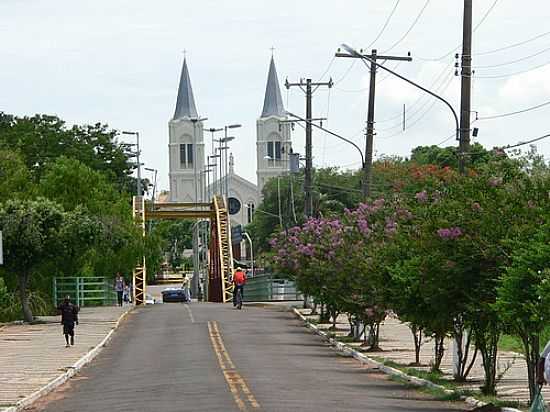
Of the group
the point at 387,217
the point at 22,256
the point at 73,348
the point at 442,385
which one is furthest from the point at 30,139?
the point at 442,385

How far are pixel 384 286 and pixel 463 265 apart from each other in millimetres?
6467

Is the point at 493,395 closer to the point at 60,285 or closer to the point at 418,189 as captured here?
the point at 418,189

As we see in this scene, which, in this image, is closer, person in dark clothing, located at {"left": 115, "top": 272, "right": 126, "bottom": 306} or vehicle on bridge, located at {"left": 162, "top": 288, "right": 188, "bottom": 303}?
person in dark clothing, located at {"left": 115, "top": 272, "right": 126, "bottom": 306}

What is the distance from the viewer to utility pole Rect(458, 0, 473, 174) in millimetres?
28531

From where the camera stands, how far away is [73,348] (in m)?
39.6

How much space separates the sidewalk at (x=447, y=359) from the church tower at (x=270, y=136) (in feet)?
453

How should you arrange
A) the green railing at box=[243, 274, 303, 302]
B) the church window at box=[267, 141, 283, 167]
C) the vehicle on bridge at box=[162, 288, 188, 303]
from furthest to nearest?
1. the church window at box=[267, 141, 283, 167]
2. the vehicle on bridge at box=[162, 288, 188, 303]
3. the green railing at box=[243, 274, 303, 302]

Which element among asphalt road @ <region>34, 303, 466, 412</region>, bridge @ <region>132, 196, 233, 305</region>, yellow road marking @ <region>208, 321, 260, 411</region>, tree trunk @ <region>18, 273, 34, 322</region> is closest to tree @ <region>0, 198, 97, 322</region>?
tree trunk @ <region>18, 273, 34, 322</region>

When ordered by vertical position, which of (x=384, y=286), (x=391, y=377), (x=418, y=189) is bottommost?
(x=391, y=377)

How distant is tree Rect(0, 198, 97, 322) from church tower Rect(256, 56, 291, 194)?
13596cm

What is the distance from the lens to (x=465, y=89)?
29.5m

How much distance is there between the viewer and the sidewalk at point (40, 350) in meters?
28.6

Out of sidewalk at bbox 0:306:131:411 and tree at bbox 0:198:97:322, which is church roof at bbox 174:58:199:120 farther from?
tree at bbox 0:198:97:322

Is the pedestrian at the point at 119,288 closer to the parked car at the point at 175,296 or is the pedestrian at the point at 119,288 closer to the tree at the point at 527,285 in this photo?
the parked car at the point at 175,296
